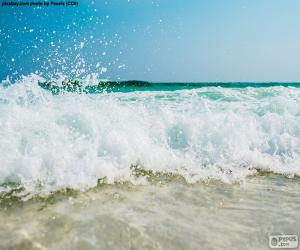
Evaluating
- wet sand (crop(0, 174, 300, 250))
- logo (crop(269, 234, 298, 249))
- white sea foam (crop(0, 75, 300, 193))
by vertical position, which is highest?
white sea foam (crop(0, 75, 300, 193))

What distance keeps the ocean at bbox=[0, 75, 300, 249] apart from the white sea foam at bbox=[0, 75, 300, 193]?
0.05ft

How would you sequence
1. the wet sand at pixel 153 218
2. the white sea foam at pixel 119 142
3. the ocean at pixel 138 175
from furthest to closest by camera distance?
Result: 1. the white sea foam at pixel 119 142
2. the ocean at pixel 138 175
3. the wet sand at pixel 153 218

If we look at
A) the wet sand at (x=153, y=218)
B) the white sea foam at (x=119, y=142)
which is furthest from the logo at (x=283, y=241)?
the white sea foam at (x=119, y=142)

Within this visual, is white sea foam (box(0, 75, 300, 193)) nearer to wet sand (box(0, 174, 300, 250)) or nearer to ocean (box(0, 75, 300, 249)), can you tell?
ocean (box(0, 75, 300, 249))

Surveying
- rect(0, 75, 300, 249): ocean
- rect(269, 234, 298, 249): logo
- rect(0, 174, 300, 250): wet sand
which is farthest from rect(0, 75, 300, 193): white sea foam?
rect(269, 234, 298, 249): logo

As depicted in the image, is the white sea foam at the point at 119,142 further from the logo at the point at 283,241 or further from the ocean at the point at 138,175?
the logo at the point at 283,241

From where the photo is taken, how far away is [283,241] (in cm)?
236

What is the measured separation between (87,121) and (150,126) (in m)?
0.98

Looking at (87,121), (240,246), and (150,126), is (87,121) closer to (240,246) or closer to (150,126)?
(150,126)

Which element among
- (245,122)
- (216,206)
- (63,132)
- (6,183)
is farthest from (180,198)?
(245,122)

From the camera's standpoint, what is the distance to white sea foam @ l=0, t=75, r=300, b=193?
353 cm

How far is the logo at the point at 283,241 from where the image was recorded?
2.31 m

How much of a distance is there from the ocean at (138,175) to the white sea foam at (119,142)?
0.02m

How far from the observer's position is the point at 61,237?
2.27 metres
